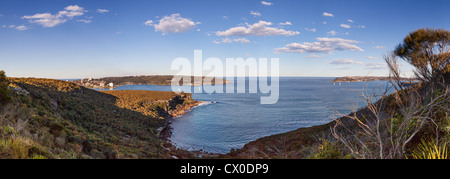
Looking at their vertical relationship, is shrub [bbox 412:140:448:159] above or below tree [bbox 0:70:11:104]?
below

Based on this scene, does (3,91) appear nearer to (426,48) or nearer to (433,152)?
(433,152)

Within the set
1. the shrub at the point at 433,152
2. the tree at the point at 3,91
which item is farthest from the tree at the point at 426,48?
the tree at the point at 3,91

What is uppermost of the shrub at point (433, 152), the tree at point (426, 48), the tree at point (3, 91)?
the tree at point (426, 48)

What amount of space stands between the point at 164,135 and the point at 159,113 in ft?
50.9

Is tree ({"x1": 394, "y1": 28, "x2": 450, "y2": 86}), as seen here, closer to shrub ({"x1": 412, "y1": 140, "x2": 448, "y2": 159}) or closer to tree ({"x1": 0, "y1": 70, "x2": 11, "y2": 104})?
shrub ({"x1": 412, "y1": 140, "x2": 448, "y2": 159})

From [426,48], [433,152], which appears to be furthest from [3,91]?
[426,48]

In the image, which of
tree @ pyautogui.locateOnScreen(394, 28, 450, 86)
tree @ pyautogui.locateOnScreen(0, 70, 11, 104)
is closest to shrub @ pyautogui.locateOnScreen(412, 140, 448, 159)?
tree @ pyautogui.locateOnScreen(394, 28, 450, 86)

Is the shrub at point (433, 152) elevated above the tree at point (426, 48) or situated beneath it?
situated beneath

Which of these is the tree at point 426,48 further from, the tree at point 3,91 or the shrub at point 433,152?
the tree at point 3,91

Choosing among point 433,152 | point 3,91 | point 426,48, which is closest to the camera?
point 433,152

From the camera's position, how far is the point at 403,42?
Answer: 54.7 ft

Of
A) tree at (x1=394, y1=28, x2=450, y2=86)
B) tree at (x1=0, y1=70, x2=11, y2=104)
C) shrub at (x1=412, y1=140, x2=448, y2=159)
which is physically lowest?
shrub at (x1=412, y1=140, x2=448, y2=159)

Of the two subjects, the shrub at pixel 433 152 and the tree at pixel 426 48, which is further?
the tree at pixel 426 48
